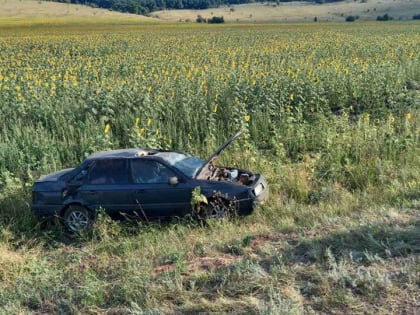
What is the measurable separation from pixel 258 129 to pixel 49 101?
5.68 meters

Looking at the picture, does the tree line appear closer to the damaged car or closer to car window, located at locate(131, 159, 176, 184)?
the damaged car

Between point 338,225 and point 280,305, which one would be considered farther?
point 338,225

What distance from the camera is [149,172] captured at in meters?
8.06

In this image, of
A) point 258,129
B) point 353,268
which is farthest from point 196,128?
point 353,268

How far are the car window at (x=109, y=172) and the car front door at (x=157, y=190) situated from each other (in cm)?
16

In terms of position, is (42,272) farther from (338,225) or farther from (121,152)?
(338,225)

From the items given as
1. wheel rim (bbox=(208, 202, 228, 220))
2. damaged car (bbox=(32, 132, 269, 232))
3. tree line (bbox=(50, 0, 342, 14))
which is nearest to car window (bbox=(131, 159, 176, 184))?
damaged car (bbox=(32, 132, 269, 232))

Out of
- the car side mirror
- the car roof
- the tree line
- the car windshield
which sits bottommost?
the car side mirror

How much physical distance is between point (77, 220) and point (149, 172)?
1.48 m

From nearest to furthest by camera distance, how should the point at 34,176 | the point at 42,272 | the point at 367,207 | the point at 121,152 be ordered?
the point at 42,272
the point at 367,207
the point at 121,152
the point at 34,176

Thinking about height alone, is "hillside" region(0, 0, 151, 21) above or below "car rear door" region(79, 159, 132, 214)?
above

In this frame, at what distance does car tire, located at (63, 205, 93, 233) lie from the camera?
811cm

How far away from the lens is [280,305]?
416 cm

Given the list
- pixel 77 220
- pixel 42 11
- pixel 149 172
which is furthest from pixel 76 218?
pixel 42 11
